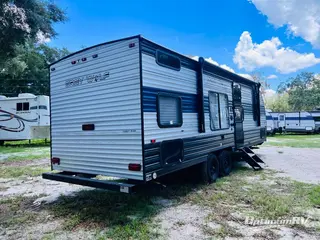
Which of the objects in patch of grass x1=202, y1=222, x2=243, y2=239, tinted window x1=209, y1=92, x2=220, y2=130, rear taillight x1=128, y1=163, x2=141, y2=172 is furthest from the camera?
tinted window x1=209, y1=92, x2=220, y2=130

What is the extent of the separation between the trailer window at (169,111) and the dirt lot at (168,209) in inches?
58.6

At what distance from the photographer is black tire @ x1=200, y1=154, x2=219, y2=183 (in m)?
5.77

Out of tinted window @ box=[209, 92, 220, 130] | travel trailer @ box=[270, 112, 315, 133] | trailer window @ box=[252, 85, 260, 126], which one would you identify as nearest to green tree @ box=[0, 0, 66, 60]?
tinted window @ box=[209, 92, 220, 130]

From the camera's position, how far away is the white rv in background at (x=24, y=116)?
15047 millimetres

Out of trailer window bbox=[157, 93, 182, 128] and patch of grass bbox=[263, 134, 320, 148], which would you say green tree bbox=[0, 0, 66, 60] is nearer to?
trailer window bbox=[157, 93, 182, 128]

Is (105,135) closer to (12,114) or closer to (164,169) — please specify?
(164,169)

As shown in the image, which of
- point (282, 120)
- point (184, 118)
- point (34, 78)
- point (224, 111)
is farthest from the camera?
point (282, 120)

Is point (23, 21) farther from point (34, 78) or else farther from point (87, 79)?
point (34, 78)

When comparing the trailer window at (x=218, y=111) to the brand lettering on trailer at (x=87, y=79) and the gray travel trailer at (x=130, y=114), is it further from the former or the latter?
the brand lettering on trailer at (x=87, y=79)

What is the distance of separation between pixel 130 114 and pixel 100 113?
721 millimetres

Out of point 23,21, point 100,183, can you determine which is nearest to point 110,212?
point 100,183

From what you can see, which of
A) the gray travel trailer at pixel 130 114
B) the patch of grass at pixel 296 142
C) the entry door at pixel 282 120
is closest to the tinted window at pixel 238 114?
the gray travel trailer at pixel 130 114

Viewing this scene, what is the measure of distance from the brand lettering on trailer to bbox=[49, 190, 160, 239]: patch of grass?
2256 mm

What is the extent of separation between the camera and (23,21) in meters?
9.59
